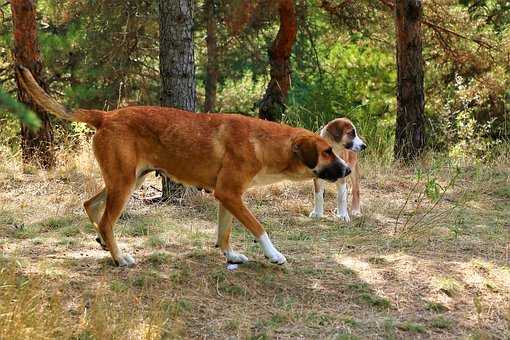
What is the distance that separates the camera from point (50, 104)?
6.21 m

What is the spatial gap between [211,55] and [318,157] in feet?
46.7

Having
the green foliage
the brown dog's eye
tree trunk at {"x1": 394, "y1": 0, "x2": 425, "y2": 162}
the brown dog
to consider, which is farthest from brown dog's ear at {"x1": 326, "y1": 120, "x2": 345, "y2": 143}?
the green foliage

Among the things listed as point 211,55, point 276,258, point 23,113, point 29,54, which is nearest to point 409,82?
point 29,54

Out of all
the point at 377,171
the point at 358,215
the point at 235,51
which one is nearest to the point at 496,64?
the point at 235,51

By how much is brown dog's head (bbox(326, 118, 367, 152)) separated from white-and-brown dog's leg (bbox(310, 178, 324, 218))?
21.0 inches

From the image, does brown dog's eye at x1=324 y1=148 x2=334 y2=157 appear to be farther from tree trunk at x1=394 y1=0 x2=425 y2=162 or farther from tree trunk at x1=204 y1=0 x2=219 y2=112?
tree trunk at x1=204 y1=0 x2=219 y2=112

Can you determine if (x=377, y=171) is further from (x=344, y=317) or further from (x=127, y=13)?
(x=127, y=13)

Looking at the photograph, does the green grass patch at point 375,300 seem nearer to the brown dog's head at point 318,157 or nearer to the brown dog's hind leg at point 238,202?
the brown dog's hind leg at point 238,202

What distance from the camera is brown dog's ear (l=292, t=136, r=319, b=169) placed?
623 cm

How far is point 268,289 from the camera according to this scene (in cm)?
602

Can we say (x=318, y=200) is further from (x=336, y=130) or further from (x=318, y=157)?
(x=318, y=157)

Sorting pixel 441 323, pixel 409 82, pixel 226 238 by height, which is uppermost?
pixel 409 82

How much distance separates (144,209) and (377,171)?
3.99 m

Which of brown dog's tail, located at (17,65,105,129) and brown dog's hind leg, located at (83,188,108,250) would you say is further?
brown dog's hind leg, located at (83,188,108,250)
